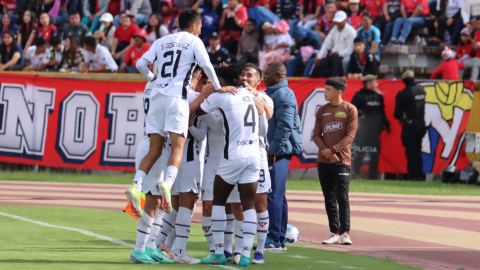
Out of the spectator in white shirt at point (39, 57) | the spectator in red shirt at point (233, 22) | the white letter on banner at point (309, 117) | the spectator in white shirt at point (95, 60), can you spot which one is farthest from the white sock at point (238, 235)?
the spectator in red shirt at point (233, 22)

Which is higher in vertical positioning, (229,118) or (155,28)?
(155,28)

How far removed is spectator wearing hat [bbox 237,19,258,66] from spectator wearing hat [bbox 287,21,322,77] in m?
1.08

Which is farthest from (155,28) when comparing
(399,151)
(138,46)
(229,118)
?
(229,118)

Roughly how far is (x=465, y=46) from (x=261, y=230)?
48.6ft

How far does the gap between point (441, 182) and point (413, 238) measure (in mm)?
9119

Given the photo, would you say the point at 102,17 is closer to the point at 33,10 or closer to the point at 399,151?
the point at 33,10

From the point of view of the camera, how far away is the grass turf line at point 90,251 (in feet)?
22.6

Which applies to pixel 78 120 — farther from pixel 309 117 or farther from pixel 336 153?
pixel 336 153

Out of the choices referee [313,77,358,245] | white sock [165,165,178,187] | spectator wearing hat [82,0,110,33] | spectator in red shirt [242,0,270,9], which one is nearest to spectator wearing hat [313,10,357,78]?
spectator in red shirt [242,0,270,9]

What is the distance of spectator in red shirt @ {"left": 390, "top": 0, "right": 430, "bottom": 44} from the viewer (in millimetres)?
21203

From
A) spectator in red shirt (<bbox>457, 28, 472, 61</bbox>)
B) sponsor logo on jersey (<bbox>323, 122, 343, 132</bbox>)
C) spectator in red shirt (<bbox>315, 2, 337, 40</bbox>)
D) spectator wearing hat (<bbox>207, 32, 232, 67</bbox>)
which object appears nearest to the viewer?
sponsor logo on jersey (<bbox>323, 122, 343, 132</bbox>)

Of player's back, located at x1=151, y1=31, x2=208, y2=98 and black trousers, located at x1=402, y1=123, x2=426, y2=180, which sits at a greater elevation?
player's back, located at x1=151, y1=31, x2=208, y2=98

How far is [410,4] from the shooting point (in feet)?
70.5

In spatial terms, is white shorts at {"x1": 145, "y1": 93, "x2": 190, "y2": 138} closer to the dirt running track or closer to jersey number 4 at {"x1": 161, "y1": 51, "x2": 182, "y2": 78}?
jersey number 4 at {"x1": 161, "y1": 51, "x2": 182, "y2": 78}
